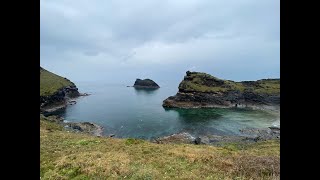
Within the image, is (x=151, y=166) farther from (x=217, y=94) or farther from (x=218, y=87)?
(x=218, y=87)

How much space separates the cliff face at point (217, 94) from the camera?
152m

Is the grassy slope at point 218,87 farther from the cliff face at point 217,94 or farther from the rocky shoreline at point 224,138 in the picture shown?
the rocky shoreline at point 224,138

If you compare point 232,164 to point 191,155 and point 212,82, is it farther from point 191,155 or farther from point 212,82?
point 212,82

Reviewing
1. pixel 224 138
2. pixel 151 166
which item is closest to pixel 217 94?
pixel 224 138

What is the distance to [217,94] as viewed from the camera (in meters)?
158

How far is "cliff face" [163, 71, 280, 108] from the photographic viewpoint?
15152 centimetres

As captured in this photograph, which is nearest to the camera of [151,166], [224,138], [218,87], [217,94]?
[151,166]

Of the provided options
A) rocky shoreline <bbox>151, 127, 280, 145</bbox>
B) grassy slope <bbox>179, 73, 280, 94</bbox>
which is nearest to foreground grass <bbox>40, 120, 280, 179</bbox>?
rocky shoreline <bbox>151, 127, 280, 145</bbox>

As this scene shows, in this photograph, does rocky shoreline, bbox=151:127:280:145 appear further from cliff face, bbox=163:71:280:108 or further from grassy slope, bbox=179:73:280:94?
grassy slope, bbox=179:73:280:94

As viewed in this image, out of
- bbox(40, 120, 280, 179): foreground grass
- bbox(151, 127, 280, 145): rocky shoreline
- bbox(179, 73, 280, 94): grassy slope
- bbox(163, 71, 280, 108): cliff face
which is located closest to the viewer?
bbox(40, 120, 280, 179): foreground grass
